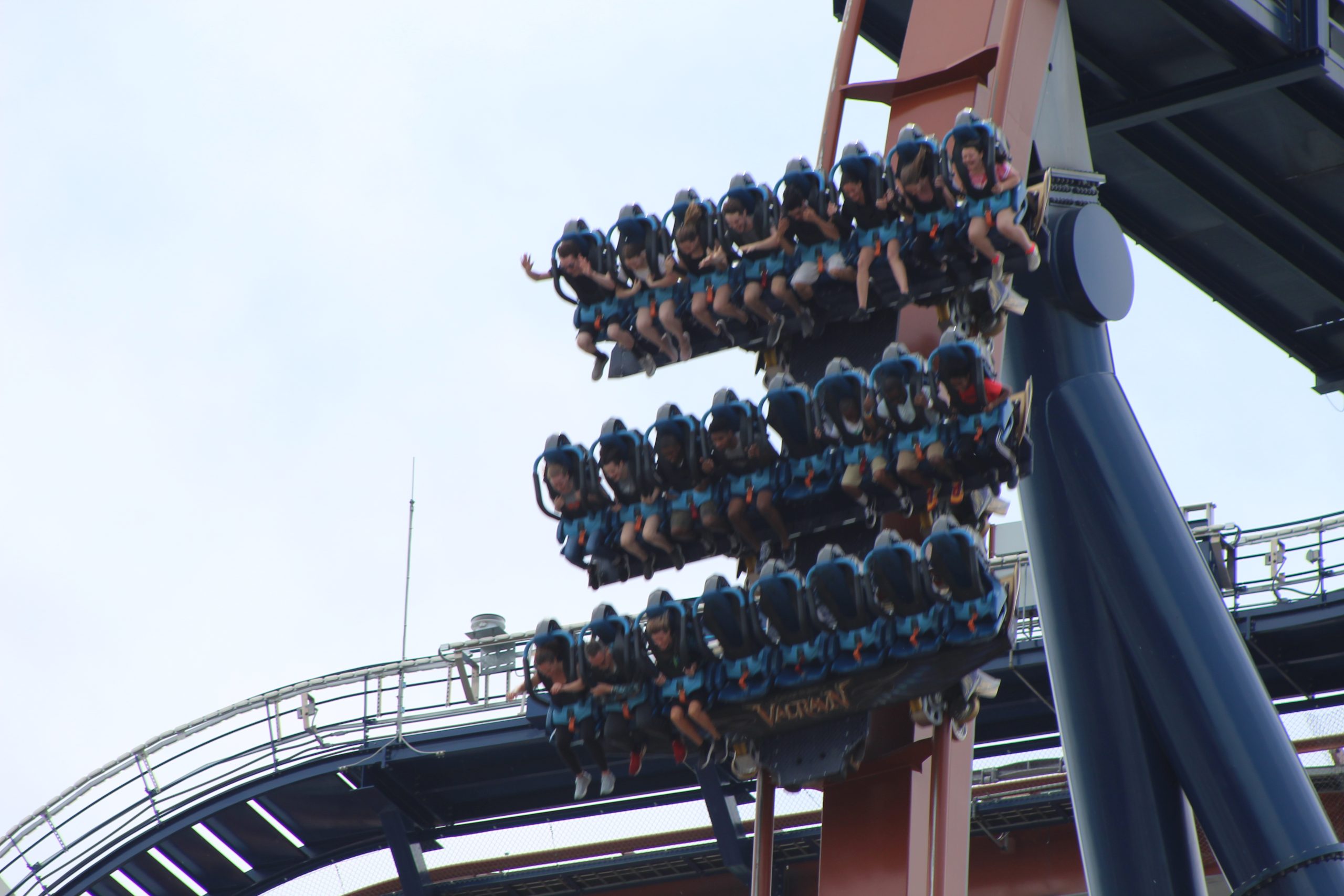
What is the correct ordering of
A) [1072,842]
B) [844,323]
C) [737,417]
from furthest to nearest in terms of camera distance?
[1072,842]
[844,323]
[737,417]

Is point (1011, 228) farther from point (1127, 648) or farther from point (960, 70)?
point (1127, 648)

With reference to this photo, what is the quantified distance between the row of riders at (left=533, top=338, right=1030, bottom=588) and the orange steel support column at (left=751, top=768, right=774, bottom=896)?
5.07ft

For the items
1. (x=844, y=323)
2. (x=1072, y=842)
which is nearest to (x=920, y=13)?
(x=844, y=323)

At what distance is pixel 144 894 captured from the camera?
2275 cm

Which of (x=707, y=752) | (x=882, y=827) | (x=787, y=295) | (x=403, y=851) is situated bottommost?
(x=882, y=827)

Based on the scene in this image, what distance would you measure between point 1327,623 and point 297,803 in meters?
11.0

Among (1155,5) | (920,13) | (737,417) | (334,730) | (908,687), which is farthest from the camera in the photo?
(334,730)

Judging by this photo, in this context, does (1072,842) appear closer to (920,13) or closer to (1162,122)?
(1162,122)

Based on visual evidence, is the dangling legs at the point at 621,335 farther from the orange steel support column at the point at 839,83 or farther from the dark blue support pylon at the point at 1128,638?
the dark blue support pylon at the point at 1128,638

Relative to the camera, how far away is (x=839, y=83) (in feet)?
51.1

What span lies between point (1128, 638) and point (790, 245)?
385 cm

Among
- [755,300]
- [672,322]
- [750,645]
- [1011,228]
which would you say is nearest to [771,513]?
[750,645]

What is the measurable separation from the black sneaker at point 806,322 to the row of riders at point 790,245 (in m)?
0.01

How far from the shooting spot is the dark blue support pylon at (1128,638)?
13781 mm
